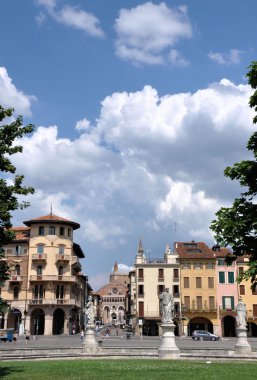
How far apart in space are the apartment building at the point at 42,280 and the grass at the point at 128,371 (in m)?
43.7

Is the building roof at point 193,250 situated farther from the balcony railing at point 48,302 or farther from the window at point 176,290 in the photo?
the balcony railing at point 48,302

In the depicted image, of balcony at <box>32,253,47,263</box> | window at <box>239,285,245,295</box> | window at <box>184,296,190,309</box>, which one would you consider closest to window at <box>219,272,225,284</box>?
window at <box>239,285,245,295</box>

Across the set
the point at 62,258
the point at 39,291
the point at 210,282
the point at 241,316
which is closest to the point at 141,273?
the point at 210,282

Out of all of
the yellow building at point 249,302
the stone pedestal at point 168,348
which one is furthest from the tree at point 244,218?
the yellow building at point 249,302

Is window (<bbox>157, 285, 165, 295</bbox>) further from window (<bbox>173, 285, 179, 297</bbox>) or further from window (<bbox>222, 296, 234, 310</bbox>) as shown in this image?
window (<bbox>222, 296, 234, 310</bbox>)

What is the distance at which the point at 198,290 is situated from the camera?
6481cm

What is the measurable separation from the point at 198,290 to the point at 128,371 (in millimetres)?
49441

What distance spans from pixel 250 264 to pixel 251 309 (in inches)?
2050

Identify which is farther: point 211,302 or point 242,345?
point 211,302

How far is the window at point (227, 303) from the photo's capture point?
63806 millimetres

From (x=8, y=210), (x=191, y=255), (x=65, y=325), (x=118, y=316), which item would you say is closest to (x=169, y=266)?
(x=191, y=255)

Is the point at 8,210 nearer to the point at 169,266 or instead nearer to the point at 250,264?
the point at 250,264

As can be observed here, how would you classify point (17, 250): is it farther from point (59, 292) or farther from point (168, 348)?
point (168, 348)

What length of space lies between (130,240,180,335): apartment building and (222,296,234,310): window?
20.1 ft
